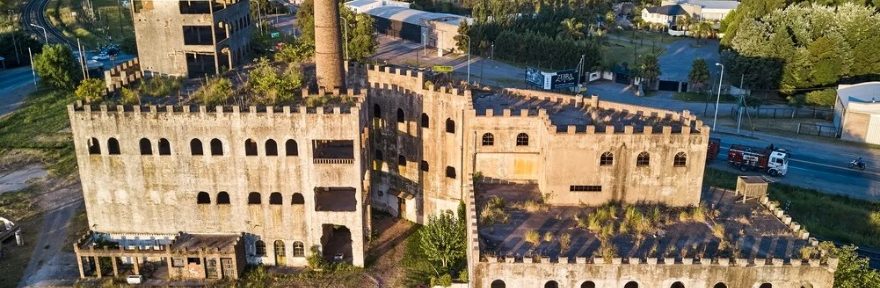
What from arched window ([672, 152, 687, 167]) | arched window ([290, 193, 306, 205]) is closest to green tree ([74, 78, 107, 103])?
arched window ([290, 193, 306, 205])

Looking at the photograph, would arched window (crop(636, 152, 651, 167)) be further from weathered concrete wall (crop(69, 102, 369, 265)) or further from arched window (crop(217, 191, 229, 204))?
arched window (crop(217, 191, 229, 204))

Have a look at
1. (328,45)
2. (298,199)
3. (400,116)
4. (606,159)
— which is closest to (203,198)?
(298,199)

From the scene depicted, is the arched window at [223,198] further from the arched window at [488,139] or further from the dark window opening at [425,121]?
the arched window at [488,139]

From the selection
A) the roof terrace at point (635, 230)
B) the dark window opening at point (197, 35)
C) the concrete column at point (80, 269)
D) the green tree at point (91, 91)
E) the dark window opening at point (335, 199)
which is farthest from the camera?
the dark window opening at point (197, 35)

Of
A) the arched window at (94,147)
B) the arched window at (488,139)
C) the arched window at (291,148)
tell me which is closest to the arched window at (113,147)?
the arched window at (94,147)

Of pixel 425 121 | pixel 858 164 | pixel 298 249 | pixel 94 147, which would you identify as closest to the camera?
pixel 94 147

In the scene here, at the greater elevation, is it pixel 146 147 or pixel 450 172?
pixel 146 147

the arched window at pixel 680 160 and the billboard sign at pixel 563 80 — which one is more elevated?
the arched window at pixel 680 160

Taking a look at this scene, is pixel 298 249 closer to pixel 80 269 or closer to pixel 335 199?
pixel 335 199
